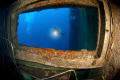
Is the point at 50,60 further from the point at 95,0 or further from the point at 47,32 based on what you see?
the point at 47,32

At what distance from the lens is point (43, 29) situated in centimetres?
9462

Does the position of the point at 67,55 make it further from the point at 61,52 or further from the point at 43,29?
the point at 43,29

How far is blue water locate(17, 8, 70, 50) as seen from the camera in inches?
2841

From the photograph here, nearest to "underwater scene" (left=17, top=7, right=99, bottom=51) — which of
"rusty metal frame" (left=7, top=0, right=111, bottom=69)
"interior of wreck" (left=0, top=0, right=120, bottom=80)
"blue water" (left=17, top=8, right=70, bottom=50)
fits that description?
"blue water" (left=17, top=8, right=70, bottom=50)

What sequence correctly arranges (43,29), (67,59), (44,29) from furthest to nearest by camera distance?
(44,29) < (43,29) < (67,59)

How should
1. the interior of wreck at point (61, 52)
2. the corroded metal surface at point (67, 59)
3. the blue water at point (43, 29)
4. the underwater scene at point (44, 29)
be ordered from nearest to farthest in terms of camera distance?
the interior of wreck at point (61, 52) → the corroded metal surface at point (67, 59) → the underwater scene at point (44, 29) → the blue water at point (43, 29)

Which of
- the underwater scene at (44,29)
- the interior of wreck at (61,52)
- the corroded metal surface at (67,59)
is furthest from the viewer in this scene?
the underwater scene at (44,29)

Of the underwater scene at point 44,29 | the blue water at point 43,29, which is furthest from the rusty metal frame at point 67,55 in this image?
the blue water at point 43,29

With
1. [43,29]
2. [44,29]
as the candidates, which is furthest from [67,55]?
[43,29]

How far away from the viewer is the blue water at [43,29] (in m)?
72.2

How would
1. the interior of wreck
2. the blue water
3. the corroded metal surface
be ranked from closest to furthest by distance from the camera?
the interior of wreck < the corroded metal surface < the blue water

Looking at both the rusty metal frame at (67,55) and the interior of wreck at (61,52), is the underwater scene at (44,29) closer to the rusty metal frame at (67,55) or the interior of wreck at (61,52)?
Result: the interior of wreck at (61,52)

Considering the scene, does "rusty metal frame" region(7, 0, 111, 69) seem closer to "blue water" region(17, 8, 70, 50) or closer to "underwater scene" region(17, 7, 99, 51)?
"underwater scene" region(17, 7, 99, 51)

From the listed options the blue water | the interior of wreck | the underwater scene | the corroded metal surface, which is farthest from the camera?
the blue water
